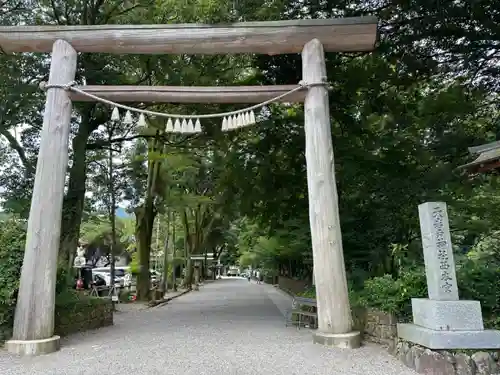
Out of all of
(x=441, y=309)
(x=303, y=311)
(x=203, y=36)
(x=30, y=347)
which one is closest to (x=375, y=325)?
(x=441, y=309)

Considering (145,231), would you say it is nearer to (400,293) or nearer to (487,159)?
(400,293)

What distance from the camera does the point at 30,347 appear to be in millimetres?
5684

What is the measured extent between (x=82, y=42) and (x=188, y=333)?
219 inches

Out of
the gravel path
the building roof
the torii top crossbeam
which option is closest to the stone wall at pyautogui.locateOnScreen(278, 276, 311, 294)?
the gravel path

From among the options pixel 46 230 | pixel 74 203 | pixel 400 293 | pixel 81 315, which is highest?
pixel 74 203

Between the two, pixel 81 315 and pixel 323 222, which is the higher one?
pixel 323 222

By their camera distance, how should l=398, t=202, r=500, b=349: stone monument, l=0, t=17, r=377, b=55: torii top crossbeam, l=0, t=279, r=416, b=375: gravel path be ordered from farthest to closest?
A: l=0, t=17, r=377, b=55: torii top crossbeam
l=0, t=279, r=416, b=375: gravel path
l=398, t=202, r=500, b=349: stone monument

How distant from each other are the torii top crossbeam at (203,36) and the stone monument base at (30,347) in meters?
4.84

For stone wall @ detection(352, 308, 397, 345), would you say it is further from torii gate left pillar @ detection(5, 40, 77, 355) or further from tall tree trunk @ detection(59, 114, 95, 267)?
tall tree trunk @ detection(59, 114, 95, 267)

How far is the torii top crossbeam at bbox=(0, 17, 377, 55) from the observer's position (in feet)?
22.6

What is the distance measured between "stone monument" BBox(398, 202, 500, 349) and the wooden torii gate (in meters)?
1.30

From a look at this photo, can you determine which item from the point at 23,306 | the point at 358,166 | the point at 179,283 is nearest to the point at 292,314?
the point at 358,166

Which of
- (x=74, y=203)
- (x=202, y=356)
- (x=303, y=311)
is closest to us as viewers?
(x=202, y=356)

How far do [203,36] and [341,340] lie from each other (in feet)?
17.9
